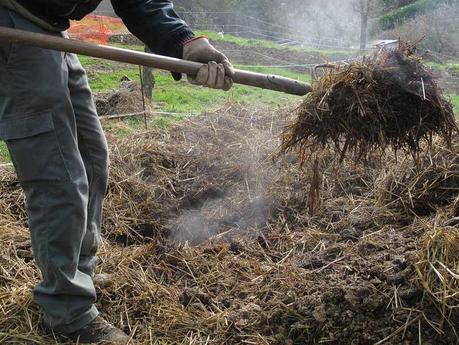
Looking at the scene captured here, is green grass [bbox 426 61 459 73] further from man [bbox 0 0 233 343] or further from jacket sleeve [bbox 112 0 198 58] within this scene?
man [bbox 0 0 233 343]

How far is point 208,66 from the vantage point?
2820 millimetres

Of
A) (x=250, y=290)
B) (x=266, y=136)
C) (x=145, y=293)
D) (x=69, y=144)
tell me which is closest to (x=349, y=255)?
(x=250, y=290)

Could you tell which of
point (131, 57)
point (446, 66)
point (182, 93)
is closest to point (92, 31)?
point (182, 93)

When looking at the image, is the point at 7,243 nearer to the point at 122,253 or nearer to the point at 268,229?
the point at 122,253

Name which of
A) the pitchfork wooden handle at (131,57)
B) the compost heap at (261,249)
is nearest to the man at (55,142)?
the pitchfork wooden handle at (131,57)

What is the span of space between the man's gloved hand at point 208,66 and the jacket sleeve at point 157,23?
0.29ft

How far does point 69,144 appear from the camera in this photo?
2.61 meters

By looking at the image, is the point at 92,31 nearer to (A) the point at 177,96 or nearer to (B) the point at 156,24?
(A) the point at 177,96

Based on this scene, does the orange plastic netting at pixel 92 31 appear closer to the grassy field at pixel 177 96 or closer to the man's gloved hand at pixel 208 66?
the grassy field at pixel 177 96

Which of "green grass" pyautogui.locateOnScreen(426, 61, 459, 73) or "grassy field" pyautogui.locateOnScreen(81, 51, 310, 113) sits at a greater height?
"grassy field" pyautogui.locateOnScreen(81, 51, 310, 113)

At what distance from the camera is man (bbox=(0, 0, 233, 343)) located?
250 centimetres

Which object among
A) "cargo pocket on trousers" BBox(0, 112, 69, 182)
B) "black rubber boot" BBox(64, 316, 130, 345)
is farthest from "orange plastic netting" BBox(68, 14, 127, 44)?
"black rubber boot" BBox(64, 316, 130, 345)

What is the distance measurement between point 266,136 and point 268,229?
5.91ft

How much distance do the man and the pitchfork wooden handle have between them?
0.11 m
